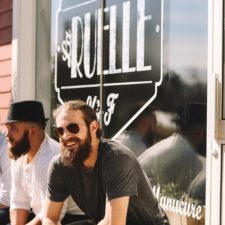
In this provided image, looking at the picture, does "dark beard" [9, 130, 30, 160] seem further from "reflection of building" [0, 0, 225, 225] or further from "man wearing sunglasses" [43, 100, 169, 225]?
"reflection of building" [0, 0, 225, 225]

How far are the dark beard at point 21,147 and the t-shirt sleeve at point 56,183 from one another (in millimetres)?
434

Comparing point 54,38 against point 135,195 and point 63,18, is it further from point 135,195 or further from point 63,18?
point 135,195

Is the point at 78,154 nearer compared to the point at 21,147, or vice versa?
the point at 78,154

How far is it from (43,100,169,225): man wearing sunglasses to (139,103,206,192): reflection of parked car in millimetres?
543

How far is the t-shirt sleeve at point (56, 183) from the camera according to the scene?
3096 millimetres

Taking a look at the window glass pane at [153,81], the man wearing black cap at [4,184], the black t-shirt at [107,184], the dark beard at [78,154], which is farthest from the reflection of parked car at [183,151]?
the man wearing black cap at [4,184]

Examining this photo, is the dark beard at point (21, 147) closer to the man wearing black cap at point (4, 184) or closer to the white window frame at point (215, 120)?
the man wearing black cap at point (4, 184)

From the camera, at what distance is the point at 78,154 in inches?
115

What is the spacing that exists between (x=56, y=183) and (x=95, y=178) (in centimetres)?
27

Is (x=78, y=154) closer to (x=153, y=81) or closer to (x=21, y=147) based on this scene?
(x=21, y=147)

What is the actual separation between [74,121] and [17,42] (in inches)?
94.1

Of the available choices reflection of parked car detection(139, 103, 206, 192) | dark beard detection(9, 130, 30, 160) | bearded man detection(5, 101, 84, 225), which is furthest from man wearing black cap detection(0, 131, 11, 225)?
reflection of parked car detection(139, 103, 206, 192)

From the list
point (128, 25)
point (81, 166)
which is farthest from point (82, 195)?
point (128, 25)

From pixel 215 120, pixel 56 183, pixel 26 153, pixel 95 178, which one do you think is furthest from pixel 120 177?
pixel 26 153
